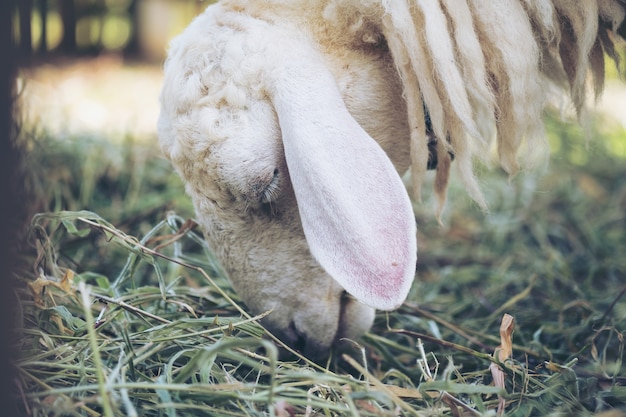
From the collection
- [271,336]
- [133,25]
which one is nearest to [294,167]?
[271,336]

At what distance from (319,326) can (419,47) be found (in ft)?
2.60

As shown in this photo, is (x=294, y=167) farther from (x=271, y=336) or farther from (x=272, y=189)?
(x=271, y=336)

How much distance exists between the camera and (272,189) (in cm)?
161

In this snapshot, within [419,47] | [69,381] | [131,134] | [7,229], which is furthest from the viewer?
[131,134]

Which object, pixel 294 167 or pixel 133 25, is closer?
pixel 294 167

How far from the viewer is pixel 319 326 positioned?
1.74m

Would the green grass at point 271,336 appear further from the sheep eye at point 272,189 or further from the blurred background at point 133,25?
the blurred background at point 133,25

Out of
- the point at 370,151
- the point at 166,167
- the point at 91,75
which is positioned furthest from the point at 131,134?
the point at 91,75

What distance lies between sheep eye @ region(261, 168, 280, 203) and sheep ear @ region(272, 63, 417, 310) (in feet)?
0.39

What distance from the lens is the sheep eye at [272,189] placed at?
63.2 inches

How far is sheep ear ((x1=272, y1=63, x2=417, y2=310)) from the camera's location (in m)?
1.35

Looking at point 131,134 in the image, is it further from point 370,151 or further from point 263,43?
point 370,151

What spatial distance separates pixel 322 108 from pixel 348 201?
0.87 ft

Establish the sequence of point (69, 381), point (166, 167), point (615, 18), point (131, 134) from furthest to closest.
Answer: point (131, 134)
point (166, 167)
point (615, 18)
point (69, 381)
